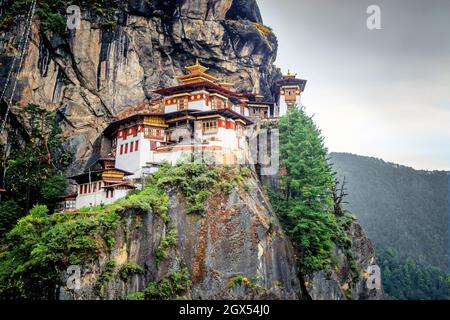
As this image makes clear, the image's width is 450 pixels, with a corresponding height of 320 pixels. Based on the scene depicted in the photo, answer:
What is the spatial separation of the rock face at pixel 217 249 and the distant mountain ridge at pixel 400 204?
200 ft

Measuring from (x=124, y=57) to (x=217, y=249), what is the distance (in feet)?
83.8

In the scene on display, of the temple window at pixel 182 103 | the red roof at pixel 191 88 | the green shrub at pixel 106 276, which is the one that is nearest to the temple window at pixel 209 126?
the temple window at pixel 182 103

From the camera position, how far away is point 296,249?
3691 centimetres

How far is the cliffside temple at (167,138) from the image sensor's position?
36312 millimetres

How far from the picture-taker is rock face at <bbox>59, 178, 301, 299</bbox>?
96.8 feet

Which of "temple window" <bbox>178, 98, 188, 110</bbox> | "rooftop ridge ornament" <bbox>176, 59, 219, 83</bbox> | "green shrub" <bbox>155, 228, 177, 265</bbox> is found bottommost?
"green shrub" <bbox>155, 228, 177, 265</bbox>

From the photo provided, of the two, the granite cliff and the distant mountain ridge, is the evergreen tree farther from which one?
the distant mountain ridge

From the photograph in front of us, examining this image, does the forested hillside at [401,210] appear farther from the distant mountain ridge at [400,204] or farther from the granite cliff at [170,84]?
the granite cliff at [170,84]

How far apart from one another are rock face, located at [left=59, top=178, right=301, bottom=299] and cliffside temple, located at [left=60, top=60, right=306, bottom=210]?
511cm

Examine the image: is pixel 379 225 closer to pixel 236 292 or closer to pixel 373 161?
pixel 373 161

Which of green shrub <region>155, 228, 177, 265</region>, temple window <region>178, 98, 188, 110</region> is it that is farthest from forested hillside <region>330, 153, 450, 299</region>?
green shrub <region>155, 228, 177, 265</region>

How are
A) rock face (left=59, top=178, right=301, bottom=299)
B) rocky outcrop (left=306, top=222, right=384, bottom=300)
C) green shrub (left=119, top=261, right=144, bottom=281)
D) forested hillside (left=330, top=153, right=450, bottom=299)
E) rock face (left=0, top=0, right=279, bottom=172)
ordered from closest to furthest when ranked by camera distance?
green shrub (left=119, top=261, right=144, bottom=281) < rock face (left=59, top=178, right=301, bottom=299) < rocky outcrop (left=306, top=222, right=384, bottom=300) < rock face (left=0, top=0, right=279, bottom=172) < forested hillside (left=330, top=153, right=450, bottom=299)

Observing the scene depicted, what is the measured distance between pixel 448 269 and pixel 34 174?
85.7 metres
